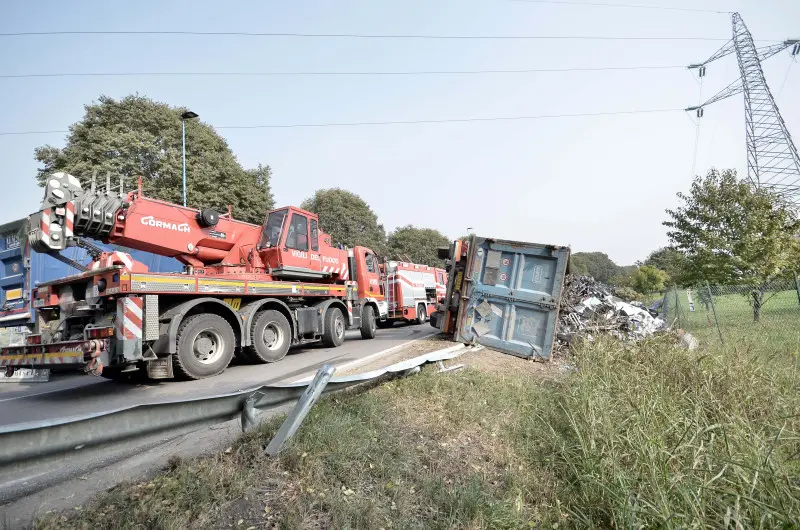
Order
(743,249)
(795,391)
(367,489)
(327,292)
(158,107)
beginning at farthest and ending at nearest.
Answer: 1. (158,107)
2. (743,249)
3. (327,292)
4. (795,391)
5. (367,489)

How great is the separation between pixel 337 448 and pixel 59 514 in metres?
→ 1.58

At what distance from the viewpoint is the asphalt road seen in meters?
5.25

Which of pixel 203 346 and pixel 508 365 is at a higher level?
pixel 508 365

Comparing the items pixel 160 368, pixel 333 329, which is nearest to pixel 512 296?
pixel 333 329

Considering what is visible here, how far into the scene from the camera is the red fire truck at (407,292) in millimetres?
16438

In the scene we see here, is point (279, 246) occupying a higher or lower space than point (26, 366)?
higher

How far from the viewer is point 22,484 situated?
9.55ft

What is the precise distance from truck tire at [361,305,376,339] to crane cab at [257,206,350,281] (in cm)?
202

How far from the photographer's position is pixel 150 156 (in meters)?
19.1

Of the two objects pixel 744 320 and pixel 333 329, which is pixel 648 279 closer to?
pixel 744 320

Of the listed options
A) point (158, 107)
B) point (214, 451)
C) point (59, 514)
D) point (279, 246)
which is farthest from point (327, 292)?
point (158, 107)

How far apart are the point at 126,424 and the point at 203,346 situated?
17.0 ft

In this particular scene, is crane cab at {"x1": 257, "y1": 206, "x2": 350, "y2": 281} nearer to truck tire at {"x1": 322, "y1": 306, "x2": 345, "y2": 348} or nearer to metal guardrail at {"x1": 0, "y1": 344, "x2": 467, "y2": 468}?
truck tire at {"x1": 322, "y1": 306, "x2": 345, "y2": 348}

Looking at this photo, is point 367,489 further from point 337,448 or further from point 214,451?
point 214,451
